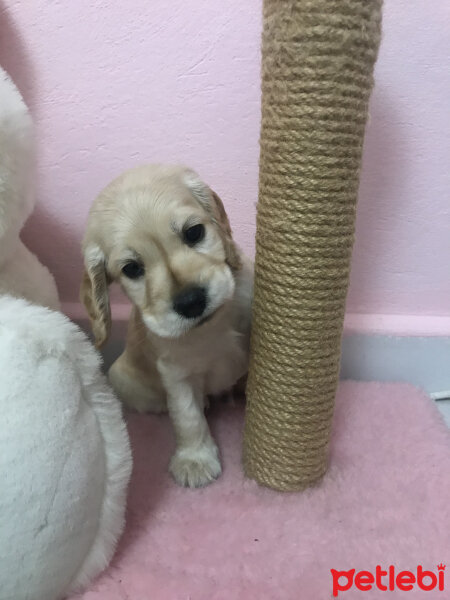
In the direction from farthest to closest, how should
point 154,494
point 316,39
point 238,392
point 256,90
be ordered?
point 238,392 < point 256,90 < point 154,494 < point 316,39

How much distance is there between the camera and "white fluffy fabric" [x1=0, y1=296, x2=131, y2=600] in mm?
726

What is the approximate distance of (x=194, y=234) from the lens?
3.15 feet

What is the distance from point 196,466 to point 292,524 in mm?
236

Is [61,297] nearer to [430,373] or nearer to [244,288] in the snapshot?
[244,288]

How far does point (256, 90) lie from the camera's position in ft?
3.96

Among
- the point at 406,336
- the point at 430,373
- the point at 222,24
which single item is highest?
the point at 222,24

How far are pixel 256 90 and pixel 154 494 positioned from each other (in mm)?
925

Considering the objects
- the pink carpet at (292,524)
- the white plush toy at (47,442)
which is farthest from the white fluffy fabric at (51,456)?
the pink carpet at (292,524)

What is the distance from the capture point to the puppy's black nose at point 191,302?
0.88m

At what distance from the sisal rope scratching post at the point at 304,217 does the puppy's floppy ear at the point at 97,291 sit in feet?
1.00

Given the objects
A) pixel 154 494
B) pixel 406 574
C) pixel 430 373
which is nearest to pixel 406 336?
pixel 430 373
